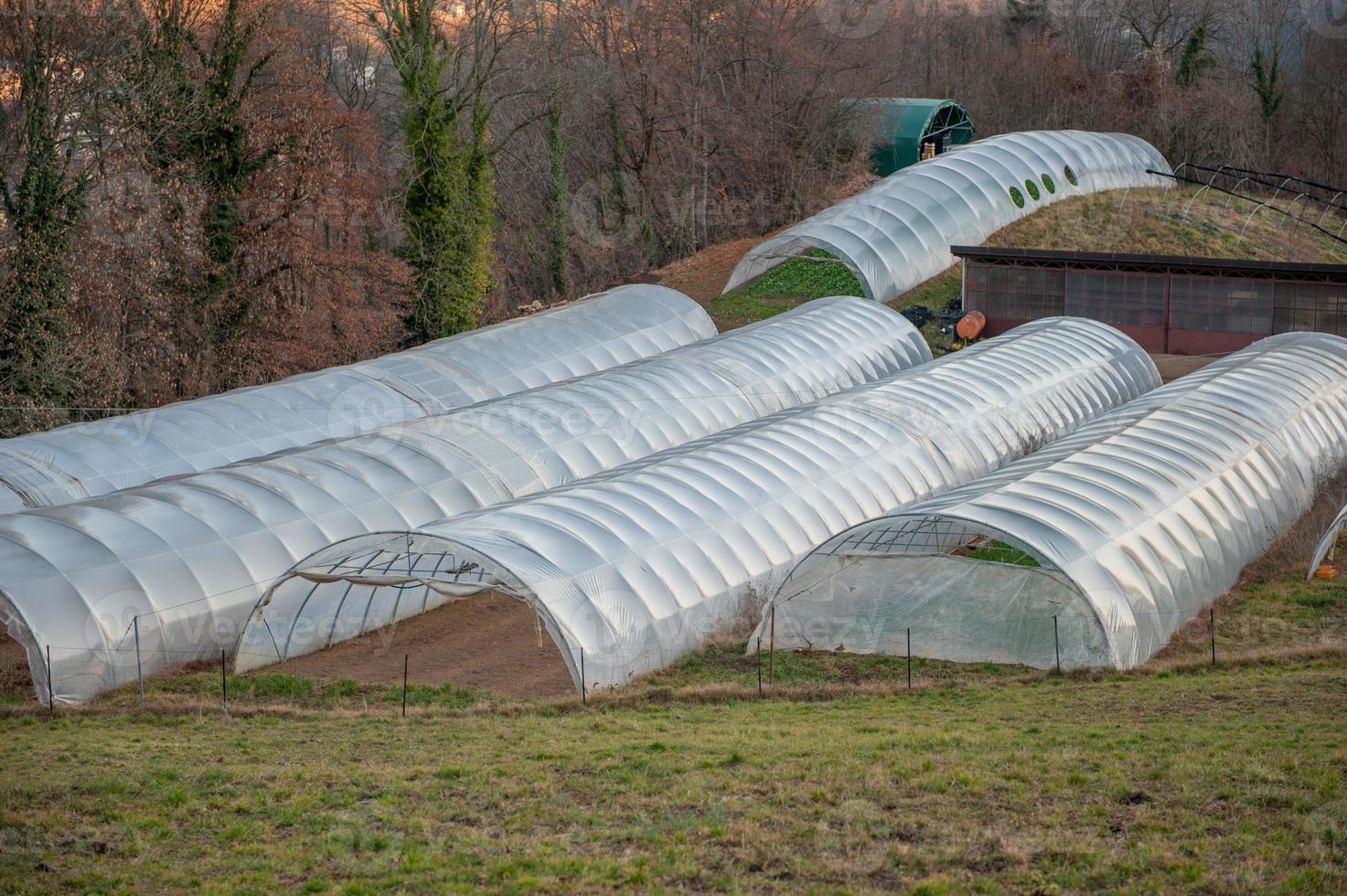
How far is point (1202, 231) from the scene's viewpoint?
168 ft

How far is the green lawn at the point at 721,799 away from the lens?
11734mm

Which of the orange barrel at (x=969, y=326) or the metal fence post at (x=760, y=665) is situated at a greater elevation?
the orange barrel at (x=969, y=326)

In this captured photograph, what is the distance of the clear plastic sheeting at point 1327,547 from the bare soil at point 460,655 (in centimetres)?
1327

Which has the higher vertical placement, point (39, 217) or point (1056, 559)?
point (39, 217)

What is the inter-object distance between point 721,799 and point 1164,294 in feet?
107

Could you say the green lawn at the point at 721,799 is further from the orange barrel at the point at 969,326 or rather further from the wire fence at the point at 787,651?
the orange barrel at the point at 969,326

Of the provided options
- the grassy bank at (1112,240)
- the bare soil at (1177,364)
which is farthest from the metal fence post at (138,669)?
the bare soil at (1177,364)

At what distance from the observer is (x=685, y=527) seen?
22.9 meters

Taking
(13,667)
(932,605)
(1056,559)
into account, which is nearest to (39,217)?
(13,667)

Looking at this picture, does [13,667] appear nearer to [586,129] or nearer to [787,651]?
[787,651]

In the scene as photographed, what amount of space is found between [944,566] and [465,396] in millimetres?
16390

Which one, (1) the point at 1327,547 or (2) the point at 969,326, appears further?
(2) the point at 969,326

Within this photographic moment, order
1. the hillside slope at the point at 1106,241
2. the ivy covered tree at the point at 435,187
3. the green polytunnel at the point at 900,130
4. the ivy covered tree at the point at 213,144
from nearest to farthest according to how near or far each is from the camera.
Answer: the ivy covered tree at the point at 213,144
the ivy covered tree at the point at 435,187
the hillside slope at the point at 1106,241
the green polytunnel at the point at 900,130

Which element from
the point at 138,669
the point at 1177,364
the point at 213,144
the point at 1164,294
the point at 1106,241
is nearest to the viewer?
Answer: the point at 138,669
